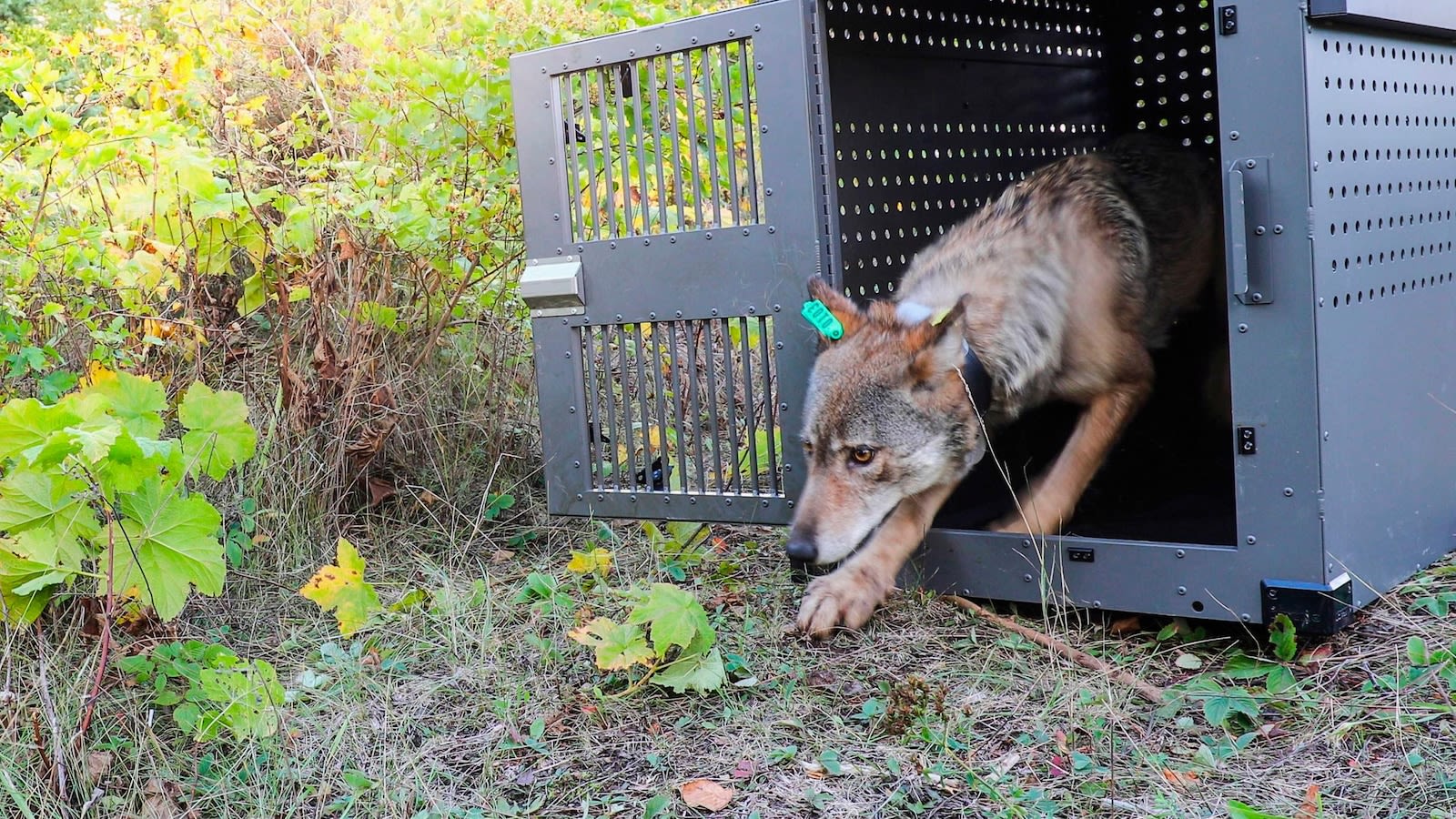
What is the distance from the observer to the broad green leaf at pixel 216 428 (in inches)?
115

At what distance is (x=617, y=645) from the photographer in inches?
112

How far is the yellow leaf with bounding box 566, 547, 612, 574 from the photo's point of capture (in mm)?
3643

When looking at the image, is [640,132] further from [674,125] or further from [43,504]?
[43,504]

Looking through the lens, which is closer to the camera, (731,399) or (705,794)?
(705,794)

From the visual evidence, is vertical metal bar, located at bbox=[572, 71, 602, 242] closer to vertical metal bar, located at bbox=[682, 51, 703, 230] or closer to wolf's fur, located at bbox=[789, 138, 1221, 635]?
vertical metal bar, located at bbox=[682, 51, 703, 230]

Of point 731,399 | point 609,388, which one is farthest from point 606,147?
point 731,399

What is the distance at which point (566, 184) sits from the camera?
333 cm

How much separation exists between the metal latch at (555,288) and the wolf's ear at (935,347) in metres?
0.96

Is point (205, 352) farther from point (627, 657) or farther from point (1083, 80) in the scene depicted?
point (1083, 80)

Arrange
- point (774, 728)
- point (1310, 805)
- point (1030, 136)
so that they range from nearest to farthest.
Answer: point (1310, 805) < point (774, 728) < point (1030, 136)

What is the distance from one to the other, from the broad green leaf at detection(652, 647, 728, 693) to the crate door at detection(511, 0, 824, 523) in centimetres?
47

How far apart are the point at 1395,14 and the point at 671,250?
1833 millimetres

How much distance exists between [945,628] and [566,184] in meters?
1.64

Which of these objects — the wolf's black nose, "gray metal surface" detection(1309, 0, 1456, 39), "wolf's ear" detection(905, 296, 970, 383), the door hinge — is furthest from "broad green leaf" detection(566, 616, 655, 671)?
"gray metal surface" detection(1309, 0, 1456, 39)
